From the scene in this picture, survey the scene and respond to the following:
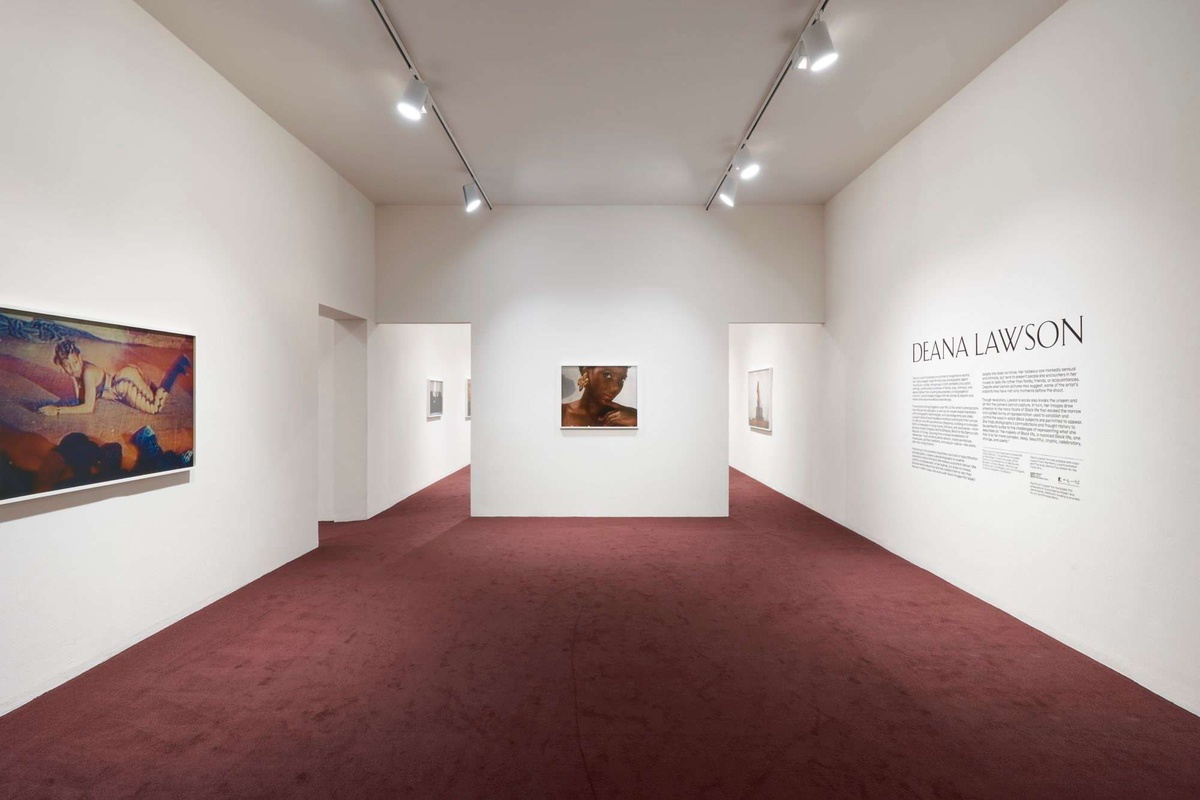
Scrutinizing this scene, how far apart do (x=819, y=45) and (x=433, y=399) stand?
8.93 metres

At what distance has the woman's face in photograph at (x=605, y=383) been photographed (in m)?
8.15

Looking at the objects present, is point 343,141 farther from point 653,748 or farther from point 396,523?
point 653,748

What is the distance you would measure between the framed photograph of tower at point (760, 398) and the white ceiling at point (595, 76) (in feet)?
15.3

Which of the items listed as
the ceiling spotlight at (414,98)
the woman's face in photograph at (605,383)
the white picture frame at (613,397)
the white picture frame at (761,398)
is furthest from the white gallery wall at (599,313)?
the ceiling spotlight at (414,98)

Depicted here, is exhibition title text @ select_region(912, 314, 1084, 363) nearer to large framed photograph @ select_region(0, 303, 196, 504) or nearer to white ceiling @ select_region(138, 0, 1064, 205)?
white ceiling @ select_region(138, 0, 1064, 205)

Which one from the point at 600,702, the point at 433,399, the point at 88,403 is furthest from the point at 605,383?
the point at 88,403

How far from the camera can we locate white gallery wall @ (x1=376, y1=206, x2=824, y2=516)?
26.7ft

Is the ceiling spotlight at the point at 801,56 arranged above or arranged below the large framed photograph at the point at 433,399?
above

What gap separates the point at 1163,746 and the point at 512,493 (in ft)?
22.4

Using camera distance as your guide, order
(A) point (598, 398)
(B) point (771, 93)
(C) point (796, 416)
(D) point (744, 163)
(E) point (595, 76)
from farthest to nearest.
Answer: (C) point (796, 416) < (A) point (598, 398) < (D) point (744, 163) < (B) point (771, 93) < (E) point (595, 76)

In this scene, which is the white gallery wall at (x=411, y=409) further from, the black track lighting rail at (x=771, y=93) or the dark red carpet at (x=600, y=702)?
the black track lighting rail at (x=771, y=93)

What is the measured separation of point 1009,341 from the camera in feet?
15.0

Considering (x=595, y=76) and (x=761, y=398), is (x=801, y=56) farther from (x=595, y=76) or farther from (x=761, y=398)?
(x=761, y=398)

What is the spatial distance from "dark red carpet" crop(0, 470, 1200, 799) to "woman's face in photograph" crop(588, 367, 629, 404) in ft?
10.9
